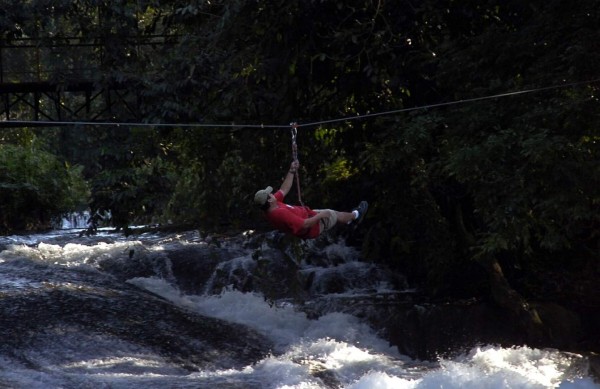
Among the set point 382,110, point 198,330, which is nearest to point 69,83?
point 198,330

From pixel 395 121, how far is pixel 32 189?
15701 millimetres

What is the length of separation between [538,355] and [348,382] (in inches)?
90.9

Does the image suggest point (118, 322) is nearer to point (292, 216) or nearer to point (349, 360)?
point (349, 360)

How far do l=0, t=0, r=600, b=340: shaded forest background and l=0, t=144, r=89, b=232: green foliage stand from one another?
9.88 m

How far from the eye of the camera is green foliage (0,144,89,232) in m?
24.9

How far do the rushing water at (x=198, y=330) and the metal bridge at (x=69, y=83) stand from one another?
2455 millimetres

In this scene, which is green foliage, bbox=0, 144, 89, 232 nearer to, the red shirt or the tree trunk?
the tree trunk

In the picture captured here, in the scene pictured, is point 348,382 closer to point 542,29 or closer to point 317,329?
point 317,329

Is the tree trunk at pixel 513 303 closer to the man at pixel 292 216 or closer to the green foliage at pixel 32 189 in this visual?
the man at pixel 292 216

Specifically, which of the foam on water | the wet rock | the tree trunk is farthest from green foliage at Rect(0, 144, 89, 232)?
the tree trunk

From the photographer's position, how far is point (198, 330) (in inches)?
Answer: 534

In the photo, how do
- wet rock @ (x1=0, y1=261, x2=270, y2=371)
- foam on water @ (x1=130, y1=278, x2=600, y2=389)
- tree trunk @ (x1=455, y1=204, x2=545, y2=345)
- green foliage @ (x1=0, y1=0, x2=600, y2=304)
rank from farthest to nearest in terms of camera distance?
1. tree trunk @ (x1=455, y1=204, x2=545, y2=345)
2. wet rock @ (x1=0, y1=261, x2=270, y2=371)
3. foam on water @ (x1=130, y1=278, x2=600, y2=389)
4. green foliage @ (x1=0, y1=0, x2=600, y2=304)

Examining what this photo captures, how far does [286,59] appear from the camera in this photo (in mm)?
11984

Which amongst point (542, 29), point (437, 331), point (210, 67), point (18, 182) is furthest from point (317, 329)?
point (18, 182)
